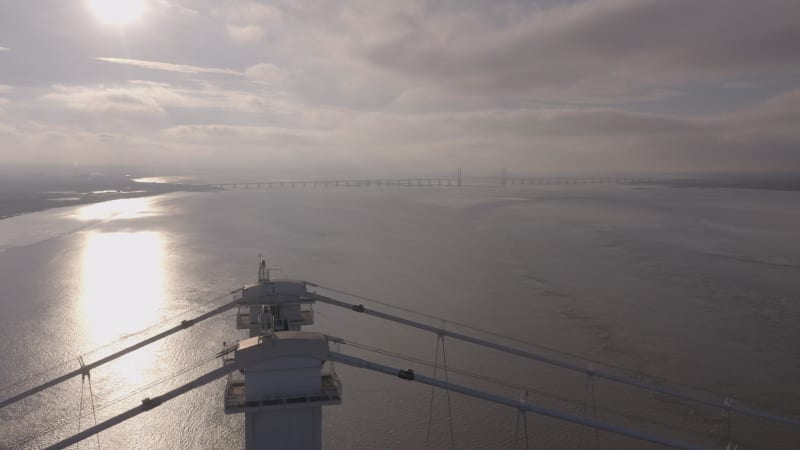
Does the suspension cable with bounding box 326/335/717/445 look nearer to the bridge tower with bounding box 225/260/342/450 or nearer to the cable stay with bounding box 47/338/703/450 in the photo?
the bridge tower with bounding box 225/260/342/450

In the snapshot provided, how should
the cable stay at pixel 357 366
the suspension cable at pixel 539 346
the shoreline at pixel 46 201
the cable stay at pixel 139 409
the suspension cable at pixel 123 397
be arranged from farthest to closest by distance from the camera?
the shoreline at pixel 46 201
the suspension cable at pixel 539 346
the suspension cable at pixel 123 397
the cable stay at pixel 357 366
the cable stay at pixel 139 409

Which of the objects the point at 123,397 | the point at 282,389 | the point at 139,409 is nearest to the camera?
the point at 139,409

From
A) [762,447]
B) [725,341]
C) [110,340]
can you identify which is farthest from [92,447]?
[725,341]

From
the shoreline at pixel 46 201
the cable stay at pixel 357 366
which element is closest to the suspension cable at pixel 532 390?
the cable stay at pixel 357 366

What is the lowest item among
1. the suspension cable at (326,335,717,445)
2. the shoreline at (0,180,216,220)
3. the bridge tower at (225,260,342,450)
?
the suspension cable at (326,335,717,445)

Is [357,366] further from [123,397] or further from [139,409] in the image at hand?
[123,397]

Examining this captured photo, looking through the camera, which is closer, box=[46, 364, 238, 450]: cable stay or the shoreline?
box=[46, 364, 238, 450]: cable stay

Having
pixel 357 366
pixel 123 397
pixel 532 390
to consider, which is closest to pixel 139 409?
pixel 357 366

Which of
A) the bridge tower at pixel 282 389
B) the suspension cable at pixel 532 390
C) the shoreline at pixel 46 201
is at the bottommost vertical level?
the suspension cable at pixel 532 390

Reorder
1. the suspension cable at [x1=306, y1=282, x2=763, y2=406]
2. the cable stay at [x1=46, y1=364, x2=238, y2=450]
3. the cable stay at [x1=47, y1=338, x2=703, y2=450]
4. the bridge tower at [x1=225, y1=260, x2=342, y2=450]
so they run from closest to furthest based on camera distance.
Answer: the cable stay at [x1=46, y1=364, x2=238, y2=450], the cable stay at [x1=47, y1=338, x2=703, y2=450], the bridge tower at [x1=225, y1=260, x2=342, y2=450], the suspension cable at [x1=306, y1=282, x2=763, y2=406]

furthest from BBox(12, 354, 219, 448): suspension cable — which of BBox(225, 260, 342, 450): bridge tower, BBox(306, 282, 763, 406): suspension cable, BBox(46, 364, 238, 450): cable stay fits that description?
BBox(306, 282, 763, 406): suspension cable

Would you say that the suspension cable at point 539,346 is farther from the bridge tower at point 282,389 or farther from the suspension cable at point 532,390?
the bridge tower at point 282,389
